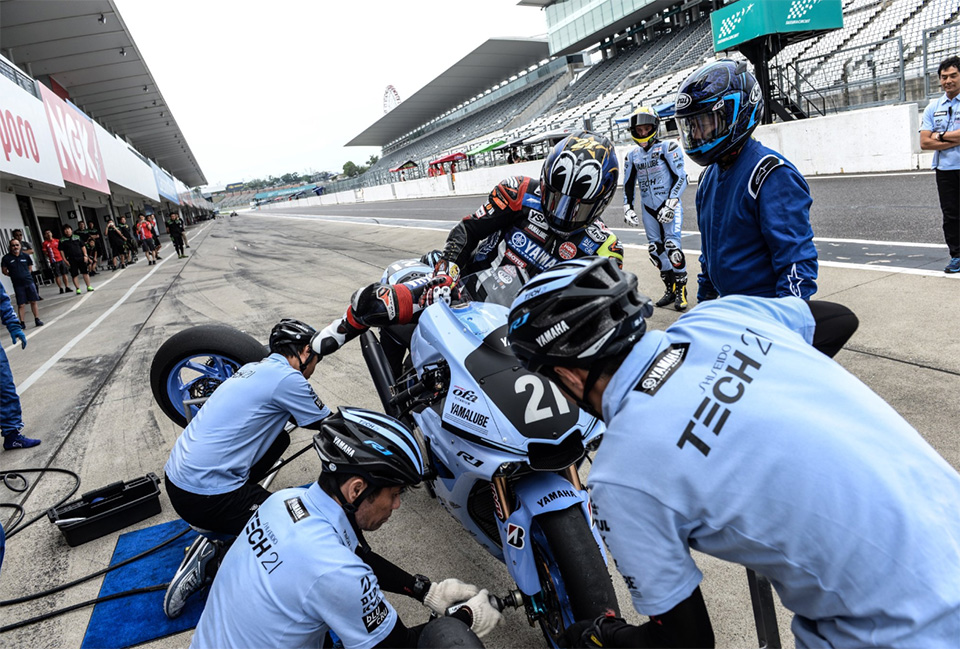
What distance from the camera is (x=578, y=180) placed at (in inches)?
134

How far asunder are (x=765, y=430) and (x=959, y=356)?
4.50 m

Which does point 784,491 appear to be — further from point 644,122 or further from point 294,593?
point 644,122

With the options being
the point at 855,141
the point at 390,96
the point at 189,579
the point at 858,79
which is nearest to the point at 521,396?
the point at 189,579

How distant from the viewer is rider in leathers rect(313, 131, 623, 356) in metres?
3.42

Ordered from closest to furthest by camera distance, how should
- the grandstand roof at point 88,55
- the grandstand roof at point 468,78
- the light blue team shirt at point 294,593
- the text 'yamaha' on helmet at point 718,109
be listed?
the light blue team shirt at point 294,593 < the text 'yamaha' on helmet at point 718,109 < the grandstand roof at point 88,55 < the grandstand roof at point 468,78

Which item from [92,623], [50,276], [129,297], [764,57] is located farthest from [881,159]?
[50,276]

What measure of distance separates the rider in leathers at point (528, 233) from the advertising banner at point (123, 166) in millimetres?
27470

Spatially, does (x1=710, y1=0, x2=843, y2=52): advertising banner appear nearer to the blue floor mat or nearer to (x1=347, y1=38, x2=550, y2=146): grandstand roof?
the blue floor mat

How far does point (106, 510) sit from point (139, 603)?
1048 mm

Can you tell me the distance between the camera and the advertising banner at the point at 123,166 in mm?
27656

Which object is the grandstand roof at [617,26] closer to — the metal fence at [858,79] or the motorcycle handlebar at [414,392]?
the metal fence at [858,79]

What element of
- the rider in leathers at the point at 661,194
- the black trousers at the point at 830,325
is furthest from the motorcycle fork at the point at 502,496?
the rider in leathers at the point at 661,194

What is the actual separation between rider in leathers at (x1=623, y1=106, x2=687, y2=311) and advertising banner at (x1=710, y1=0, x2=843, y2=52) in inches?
496

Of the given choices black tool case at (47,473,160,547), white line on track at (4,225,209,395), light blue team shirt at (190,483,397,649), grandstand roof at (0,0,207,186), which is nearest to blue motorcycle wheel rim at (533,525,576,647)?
light blue team shirt at (190,483,397,649)
